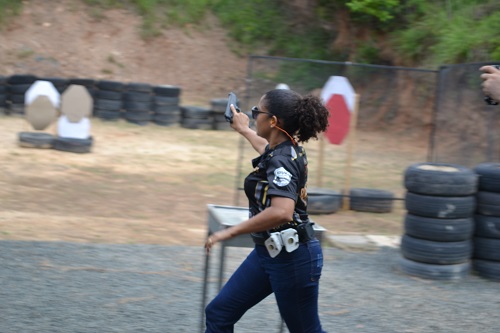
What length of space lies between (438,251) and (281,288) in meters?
3.97

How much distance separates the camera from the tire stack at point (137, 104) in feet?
61.4

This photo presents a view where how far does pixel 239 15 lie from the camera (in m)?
27.4

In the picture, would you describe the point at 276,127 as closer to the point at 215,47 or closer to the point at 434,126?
the point at 434,126

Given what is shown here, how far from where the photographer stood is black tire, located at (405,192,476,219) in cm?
721

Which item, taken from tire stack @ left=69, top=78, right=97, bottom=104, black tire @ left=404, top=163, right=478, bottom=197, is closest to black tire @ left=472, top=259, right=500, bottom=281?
black tire @ left=404, top=163, right=478, bottom=197

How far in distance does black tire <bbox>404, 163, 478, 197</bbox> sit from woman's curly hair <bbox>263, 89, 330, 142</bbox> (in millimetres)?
3864

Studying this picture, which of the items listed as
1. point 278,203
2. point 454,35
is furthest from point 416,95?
point 278,203

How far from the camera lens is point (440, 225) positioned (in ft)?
23.6

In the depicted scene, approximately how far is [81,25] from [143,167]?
13.8 meters

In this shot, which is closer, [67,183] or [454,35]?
[67,183]

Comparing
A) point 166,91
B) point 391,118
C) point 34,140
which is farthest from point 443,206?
point 166,91

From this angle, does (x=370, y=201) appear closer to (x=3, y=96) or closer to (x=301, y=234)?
(x=301, y=234)

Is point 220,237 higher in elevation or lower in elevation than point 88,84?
lower

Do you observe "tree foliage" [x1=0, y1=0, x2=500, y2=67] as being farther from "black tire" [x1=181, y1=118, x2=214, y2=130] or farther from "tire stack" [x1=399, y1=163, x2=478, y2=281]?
"tire stack" [x1=399, y1=163, x2=478, y2=281]
